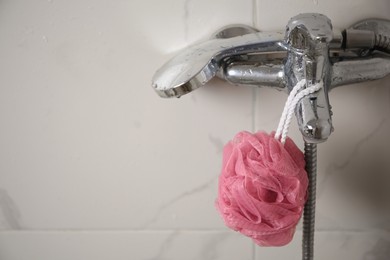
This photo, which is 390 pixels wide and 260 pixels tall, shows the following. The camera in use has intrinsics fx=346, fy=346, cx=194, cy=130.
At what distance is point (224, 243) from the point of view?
405mm

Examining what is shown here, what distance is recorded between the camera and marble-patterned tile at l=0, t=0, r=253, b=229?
34cm

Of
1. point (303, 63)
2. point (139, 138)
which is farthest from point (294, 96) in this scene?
point (139, 138)

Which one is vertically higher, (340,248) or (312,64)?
(312,64)

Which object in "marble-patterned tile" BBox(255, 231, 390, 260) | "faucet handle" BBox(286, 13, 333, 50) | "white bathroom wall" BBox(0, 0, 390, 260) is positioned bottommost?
"marble-patterned tile" BBox(255, 231, 390, 260)

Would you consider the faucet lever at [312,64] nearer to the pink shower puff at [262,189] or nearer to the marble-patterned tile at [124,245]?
the pink shower puff at [262,189]

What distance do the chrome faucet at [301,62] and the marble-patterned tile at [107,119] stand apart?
6cm

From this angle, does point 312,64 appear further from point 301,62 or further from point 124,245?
point 124,245

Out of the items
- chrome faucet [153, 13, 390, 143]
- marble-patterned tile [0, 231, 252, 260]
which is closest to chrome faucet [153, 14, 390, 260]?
chrome faucet [153, 13, 390, 143]

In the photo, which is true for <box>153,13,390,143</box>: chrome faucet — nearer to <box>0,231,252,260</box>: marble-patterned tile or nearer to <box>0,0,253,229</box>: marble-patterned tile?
<box>0,0,253,229</box>: marble-patterned tile

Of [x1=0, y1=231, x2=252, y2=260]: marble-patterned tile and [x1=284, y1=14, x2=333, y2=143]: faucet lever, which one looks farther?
[x1=0, y1=231, x2=252, y2=260]: marble-patterned tile

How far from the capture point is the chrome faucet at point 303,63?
0.24 meters

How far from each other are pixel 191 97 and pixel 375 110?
18 centimetres

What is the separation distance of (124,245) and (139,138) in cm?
14

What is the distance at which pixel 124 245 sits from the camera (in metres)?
0.41
